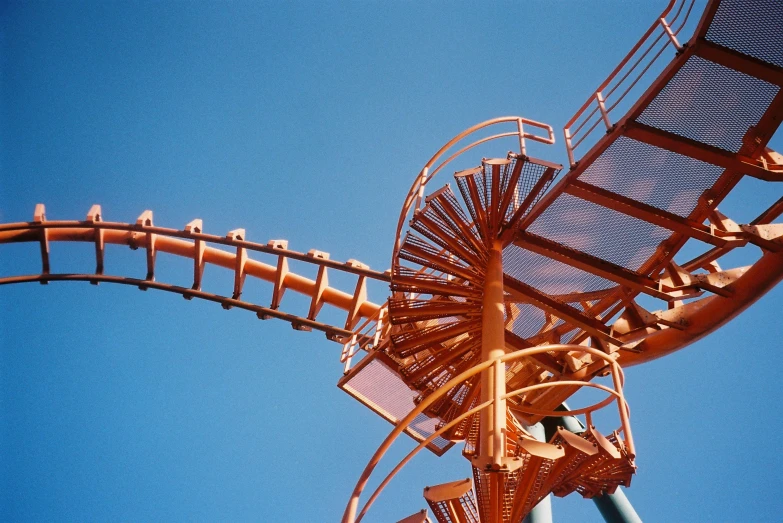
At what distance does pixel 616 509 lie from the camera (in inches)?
488

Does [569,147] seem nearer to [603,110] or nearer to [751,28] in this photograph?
[603,110]

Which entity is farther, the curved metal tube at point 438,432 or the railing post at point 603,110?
the railing post at point 603,110

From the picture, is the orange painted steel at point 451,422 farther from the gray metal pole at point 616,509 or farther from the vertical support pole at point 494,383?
the gray metal pole at point 616,509

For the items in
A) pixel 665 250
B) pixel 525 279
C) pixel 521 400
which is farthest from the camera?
pixel 521 400

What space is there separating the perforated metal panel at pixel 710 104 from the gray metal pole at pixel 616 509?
598cm

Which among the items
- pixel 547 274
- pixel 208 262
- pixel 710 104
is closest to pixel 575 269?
pixel 547 274

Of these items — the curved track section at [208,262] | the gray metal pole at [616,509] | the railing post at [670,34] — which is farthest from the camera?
the curved track section at [208,262]

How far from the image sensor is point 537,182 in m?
9.76

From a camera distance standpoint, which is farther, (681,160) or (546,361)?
(546,361)

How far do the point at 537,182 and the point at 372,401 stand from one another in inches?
213

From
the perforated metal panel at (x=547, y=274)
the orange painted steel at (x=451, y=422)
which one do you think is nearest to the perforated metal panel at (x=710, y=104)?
the perforated metal panel at (x=547, y=274)

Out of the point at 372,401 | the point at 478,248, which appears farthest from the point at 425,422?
the point at 478,248

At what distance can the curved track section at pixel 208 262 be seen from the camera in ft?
54.0

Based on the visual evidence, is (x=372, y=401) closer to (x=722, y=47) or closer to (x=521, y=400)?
(x=521, y=400)
